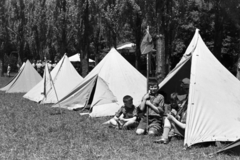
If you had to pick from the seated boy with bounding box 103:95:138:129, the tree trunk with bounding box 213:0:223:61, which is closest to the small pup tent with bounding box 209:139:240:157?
the seated boy with bounding box 103:95:138:129

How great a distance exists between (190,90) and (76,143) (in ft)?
6.75

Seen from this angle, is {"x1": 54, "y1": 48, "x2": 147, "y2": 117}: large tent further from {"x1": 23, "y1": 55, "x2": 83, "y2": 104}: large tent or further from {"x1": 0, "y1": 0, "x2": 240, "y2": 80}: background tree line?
{"x1": 23, "y1": 55, "x2": 83, "y2": 104}: large tent

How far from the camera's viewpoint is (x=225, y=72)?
645cm

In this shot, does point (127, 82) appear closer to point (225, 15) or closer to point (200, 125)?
point (200, 125)

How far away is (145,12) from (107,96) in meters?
5.19

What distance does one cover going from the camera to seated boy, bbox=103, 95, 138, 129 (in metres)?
7.18

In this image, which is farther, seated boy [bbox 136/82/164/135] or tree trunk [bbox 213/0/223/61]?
tree trunk [bbox 213/0/223/61]

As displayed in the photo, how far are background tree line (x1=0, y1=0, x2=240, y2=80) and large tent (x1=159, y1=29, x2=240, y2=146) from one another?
431 centimetres

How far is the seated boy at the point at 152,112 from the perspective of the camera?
6.64 metres

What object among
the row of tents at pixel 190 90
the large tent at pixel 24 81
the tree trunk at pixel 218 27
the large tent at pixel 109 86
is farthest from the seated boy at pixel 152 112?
the large tent at pixel 24 81

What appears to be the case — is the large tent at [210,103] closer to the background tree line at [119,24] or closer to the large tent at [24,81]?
the background tree line at [119,24]

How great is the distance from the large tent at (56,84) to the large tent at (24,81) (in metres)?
3.10

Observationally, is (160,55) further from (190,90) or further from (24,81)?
(24,81)

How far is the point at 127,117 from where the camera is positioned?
733 cm
